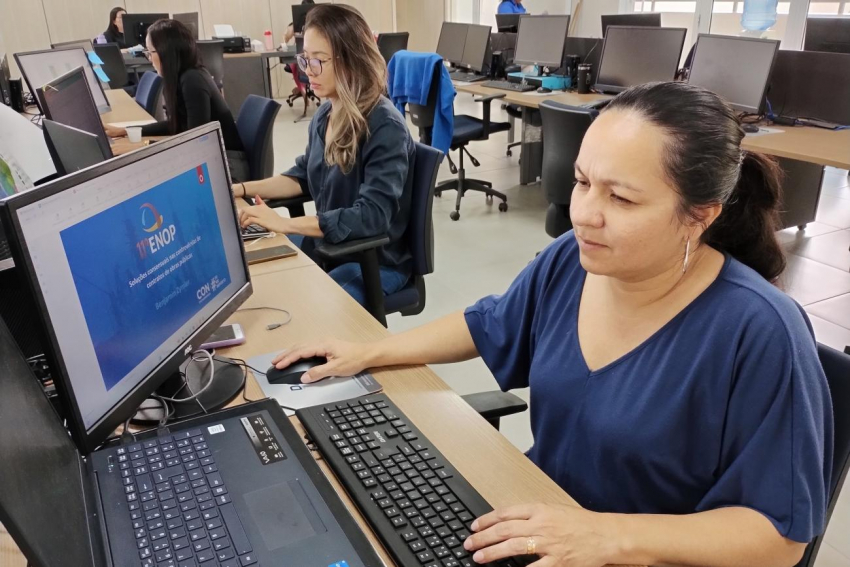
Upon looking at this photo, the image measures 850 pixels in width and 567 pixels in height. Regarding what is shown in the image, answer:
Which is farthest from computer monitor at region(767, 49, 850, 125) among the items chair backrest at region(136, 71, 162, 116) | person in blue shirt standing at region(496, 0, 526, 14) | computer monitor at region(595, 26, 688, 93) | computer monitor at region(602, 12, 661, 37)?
person in blue shirt standing at region(496, 0, 526, 14)

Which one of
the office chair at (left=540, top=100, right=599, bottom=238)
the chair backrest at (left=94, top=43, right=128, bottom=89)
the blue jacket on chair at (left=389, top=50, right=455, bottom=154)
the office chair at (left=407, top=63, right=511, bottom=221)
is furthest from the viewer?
the chair backrest at (left=94, top=43, right=128, bottom=89)

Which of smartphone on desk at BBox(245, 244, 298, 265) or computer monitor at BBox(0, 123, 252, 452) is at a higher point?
computer monitor at BBox(0, 123, 252, 452)

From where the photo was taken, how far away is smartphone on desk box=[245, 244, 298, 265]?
1843 mm

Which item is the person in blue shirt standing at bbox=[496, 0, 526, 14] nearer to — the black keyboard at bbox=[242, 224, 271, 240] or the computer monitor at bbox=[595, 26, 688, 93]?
the computer monitor at bbox=[595, 26, 688, 93]

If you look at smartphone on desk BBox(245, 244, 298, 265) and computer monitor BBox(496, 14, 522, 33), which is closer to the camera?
smartphone on desk BBox(245, 244, 298, 265)

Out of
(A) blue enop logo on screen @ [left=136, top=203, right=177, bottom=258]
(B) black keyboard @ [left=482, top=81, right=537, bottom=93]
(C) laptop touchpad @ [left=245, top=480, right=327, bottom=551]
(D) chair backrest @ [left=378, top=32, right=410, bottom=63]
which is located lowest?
(B) black keyboard @ [left=482, top=81, right=537, bottom=93]

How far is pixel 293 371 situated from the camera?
4.14ft

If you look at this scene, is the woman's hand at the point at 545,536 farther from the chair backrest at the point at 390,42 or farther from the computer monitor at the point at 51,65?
the chair backrest at the point at 390,42

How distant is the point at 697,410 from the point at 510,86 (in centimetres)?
413

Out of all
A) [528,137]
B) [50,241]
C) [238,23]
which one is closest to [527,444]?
[50,241]

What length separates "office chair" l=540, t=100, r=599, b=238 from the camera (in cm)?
300

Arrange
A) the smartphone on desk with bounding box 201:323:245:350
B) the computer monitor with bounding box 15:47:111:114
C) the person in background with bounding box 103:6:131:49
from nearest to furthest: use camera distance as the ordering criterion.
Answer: the smartphone on desk with bounding box 201:323:245:350
the computer monitor with bounding box 15:47:111:114
the person in background with bounding box 103:6:131:49

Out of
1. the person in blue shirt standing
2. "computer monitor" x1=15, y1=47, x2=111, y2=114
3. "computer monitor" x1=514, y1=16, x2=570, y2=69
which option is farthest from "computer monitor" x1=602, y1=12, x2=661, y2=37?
"computer monitor" x1=15, y1=47, x2=111, y2=114

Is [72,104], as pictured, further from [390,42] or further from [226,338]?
[390,42]
